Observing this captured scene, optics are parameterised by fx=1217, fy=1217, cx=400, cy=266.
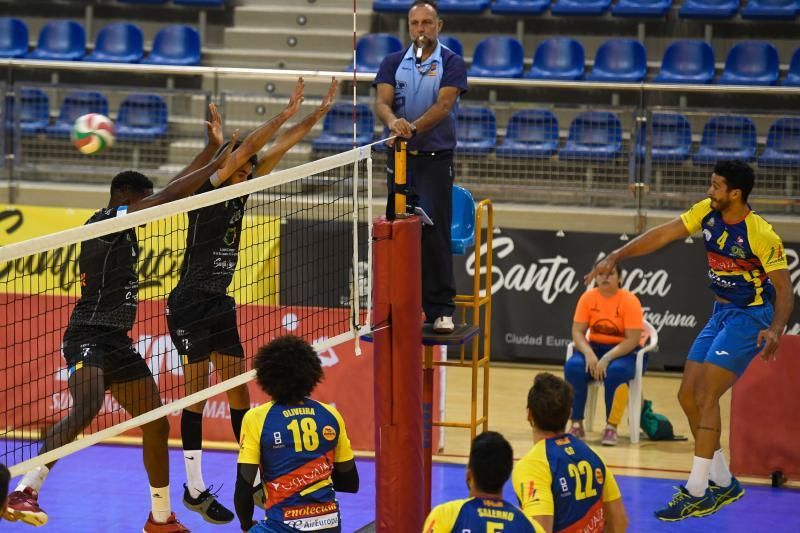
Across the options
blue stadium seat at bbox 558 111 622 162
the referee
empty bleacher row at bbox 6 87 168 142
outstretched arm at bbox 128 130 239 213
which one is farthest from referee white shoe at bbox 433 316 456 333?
empty bleacher row at bbox 6 87 168 142

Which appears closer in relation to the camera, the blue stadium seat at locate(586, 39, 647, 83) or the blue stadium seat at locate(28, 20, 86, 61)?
the blue stadium seat at locate(586, 39, 647, 83)

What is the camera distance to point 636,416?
440 inches

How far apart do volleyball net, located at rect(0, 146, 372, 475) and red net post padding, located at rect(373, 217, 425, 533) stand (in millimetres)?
134

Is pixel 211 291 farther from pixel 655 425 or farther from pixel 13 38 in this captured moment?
pixel 13 38

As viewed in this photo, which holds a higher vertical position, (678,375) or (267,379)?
(267,379)

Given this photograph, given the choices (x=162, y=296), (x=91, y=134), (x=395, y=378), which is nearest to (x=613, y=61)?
(x=162, y=296)

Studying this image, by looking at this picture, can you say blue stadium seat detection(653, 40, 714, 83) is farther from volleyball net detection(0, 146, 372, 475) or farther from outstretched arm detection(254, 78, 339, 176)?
outstretched arm detection(254, 78, 339, 176)

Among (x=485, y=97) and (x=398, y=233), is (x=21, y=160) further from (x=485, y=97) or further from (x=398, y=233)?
(x=398, y=233)

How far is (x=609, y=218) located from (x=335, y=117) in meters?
3.62

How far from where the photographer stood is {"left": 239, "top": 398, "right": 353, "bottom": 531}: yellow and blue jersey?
6.09 meters

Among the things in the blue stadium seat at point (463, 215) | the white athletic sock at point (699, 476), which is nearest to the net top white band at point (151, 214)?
the blue stadium seat at point (463, 215)

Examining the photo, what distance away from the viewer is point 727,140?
44.7ft

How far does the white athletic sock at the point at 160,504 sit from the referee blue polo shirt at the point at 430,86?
282cm

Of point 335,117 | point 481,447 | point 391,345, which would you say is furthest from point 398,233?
point 335,117
